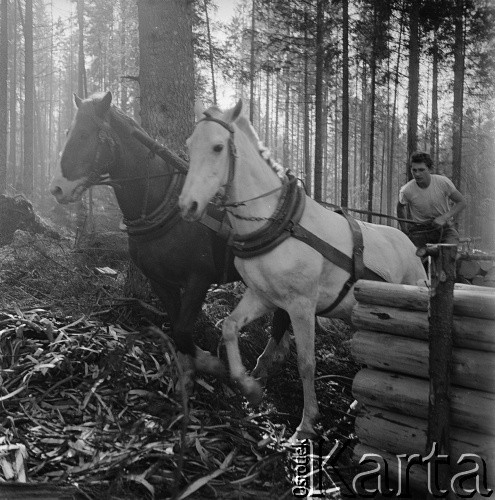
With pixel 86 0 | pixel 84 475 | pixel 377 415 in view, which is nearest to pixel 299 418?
pixel 377 415

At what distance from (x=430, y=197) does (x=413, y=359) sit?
3.97 metres

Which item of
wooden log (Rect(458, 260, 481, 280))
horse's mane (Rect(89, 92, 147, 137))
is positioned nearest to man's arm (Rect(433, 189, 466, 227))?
wooden log (Rect(458, 260, 481, 280))

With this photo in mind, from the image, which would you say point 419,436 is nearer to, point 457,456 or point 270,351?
point 457,456

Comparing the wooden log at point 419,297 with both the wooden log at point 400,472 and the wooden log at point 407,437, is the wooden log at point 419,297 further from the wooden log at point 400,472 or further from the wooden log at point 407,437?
the wooden log at point 400,472

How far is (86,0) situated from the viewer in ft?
98.5

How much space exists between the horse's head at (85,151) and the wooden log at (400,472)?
3.06 meters

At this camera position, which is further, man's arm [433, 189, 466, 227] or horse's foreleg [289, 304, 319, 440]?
man's arm [433, 189, 466, 227]

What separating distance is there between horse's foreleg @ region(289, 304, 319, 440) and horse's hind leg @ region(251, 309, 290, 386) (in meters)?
0.72

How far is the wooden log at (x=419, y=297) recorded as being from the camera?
3.18 metres

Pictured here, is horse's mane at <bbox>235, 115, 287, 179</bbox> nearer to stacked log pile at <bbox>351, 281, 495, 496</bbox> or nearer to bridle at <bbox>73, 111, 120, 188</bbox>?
bridle at <bbox>73, 111, 120, 188</bbox>

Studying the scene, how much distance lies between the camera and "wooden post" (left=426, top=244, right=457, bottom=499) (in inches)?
125

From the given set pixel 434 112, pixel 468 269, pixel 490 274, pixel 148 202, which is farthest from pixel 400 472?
pixel 434 112

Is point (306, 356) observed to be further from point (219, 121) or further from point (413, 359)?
point (219, 121)

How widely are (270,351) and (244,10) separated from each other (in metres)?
28.2
